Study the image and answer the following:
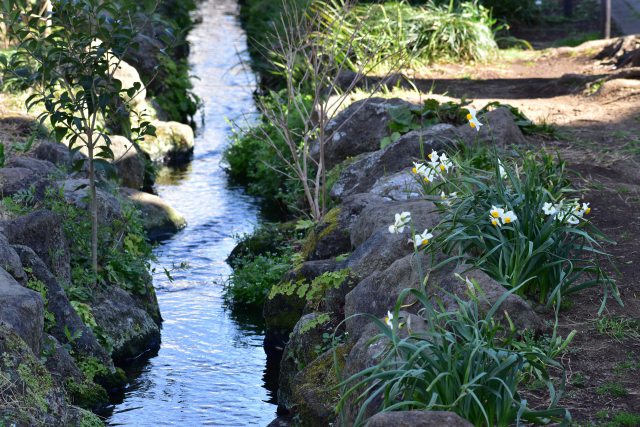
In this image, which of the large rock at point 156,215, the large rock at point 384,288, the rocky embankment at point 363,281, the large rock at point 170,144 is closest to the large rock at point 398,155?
the rocky embankment at point 363,281

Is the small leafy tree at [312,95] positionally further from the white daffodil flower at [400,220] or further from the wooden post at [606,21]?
the wooden post at [606,21]

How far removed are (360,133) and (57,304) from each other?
4.52m

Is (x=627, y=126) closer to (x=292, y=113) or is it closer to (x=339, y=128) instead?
(x=339, y=128)

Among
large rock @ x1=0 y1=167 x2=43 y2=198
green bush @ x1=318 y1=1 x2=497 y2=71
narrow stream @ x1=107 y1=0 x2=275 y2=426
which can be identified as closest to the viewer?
narrow stream @ x1=107 y1=0 x2=275 y2=426

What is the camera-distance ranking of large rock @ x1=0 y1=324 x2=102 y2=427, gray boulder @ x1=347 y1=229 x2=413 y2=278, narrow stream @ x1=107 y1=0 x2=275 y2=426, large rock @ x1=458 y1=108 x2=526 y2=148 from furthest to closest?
large rock @ x1=458 y1=108 x2=526 y2=148, narrow stream @ x1=107 y1=0 x2=275 y2=426, gray boulder @ x1=347 y1=229 x2=413 y2=278, large rock @ x1=0 y1=324 x2=102 y2=427

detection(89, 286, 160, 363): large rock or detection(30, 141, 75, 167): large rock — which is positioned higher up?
detection(30, 141, 75, 167): large rock

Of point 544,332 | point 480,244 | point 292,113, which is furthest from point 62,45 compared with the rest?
point 292,113

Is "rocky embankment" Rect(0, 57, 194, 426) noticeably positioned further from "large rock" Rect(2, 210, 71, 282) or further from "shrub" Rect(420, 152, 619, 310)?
"shrub" Rect(420, 152, 619, 310)

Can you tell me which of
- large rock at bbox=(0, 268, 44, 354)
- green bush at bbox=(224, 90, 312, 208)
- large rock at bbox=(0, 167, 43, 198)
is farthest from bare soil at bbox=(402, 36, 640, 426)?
large rock at bbox=(0, 167, 43, 198)

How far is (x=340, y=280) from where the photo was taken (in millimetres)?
6445

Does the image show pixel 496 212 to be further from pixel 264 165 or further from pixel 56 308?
pixel 264 165

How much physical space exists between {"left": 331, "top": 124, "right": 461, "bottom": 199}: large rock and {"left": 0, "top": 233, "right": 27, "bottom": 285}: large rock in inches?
135

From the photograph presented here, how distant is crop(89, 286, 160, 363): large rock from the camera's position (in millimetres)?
7395

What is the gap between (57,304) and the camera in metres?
6.55
